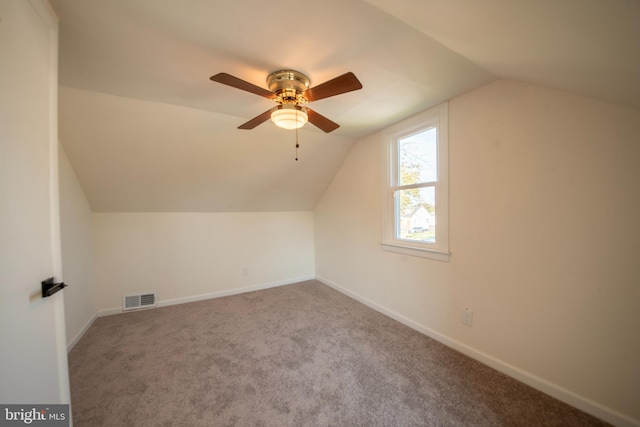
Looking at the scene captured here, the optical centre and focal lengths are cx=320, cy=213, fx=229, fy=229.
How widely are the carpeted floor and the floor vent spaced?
276 mm

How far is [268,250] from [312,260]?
91cm

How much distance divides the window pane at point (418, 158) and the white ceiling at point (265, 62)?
309mm

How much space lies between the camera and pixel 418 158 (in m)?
2.53

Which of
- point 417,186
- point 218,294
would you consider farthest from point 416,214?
point 218,294

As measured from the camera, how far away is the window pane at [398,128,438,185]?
A: 2.37 m

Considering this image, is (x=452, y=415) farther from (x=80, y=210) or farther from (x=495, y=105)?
(x=80, y=210)

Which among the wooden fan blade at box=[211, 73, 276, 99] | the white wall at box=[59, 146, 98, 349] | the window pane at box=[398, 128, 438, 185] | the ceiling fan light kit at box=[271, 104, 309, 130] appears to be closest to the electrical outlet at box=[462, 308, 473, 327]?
the window pane at box=[398, 128, 438, 185]

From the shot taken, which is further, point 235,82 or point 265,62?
point 265,62

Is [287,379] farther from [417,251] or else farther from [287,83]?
[287,83]

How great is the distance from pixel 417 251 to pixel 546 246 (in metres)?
1.03

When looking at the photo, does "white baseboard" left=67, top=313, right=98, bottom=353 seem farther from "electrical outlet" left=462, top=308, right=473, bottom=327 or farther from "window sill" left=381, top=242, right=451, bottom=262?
"electrical outlet" left=462, top=308, right=473, bottom=327

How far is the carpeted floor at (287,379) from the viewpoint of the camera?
1.46m

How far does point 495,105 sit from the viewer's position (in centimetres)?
184

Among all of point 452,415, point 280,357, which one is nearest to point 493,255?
point 452,415
